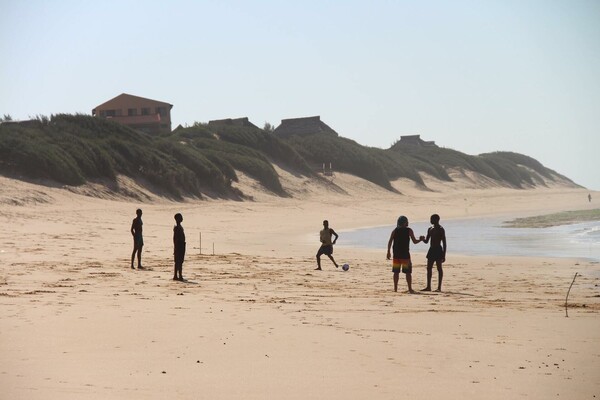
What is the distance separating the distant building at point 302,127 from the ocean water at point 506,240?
40608 mm

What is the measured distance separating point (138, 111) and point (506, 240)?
4588cm

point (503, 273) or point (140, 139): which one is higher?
point (140, 139)

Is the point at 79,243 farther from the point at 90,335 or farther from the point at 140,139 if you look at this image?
the point at 140,139

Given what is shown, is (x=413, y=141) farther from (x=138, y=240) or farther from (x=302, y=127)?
(x=138, y=240)

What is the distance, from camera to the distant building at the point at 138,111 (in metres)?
67.0

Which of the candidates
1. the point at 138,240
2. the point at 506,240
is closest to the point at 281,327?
the point at 138,240

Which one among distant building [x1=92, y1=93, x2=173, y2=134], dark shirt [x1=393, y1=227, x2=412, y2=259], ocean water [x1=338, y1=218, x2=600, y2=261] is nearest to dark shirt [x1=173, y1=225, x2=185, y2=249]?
dark shirt [x1=393, y1=227, x2=412, y2=259]

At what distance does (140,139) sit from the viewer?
45375mm

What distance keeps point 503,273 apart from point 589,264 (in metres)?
2.82

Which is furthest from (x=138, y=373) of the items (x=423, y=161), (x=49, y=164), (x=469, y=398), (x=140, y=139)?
(x=423, y=161)

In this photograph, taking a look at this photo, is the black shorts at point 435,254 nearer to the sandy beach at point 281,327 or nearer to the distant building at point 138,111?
the sandy beach at point 281,327

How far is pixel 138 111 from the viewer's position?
67.9 m

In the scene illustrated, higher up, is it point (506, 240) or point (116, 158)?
point (116, 158)

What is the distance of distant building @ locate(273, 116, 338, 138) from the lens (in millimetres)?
77981
